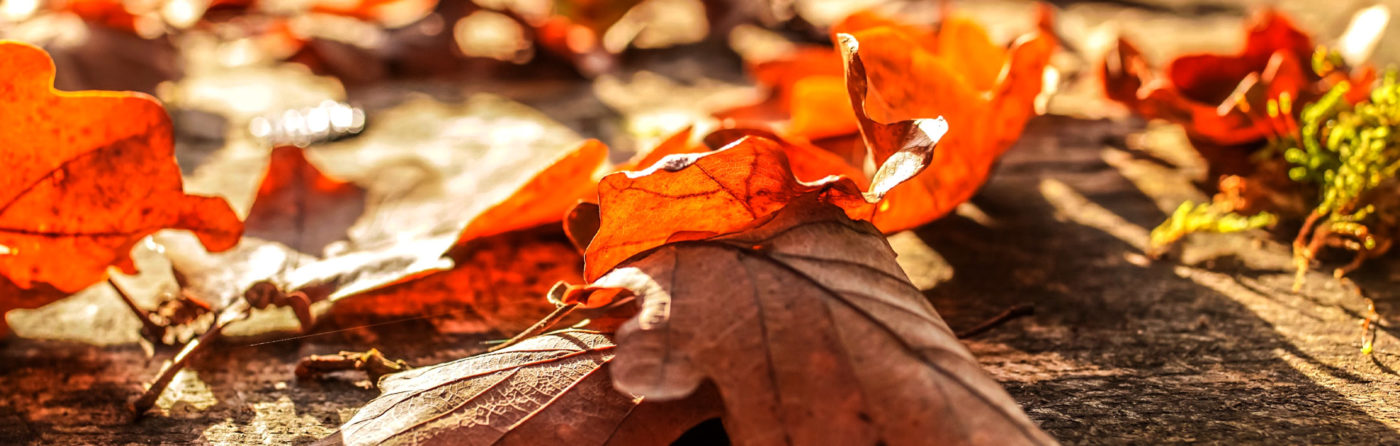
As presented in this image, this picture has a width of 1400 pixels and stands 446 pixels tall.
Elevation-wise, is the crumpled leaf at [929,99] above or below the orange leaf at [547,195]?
above

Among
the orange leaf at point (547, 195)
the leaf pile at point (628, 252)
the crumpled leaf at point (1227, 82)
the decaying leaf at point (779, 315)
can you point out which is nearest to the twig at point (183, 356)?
the leaf pile at point (628, 252)

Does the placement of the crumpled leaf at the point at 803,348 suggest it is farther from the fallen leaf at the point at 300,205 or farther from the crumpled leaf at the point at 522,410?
the fallen leaf at the point at 300,205

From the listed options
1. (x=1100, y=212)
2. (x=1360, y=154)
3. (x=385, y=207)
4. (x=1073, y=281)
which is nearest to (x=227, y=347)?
(x=385, y=207)

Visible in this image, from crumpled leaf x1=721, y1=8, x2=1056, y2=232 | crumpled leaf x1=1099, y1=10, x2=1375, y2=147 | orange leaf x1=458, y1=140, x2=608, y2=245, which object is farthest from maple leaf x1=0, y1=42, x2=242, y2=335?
crumpled leaf x1=1099, y1=10, x2=1375, y2=147

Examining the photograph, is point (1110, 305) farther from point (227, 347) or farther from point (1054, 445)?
point (227, 347)

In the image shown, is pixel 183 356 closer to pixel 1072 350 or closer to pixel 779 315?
pixel 779 315

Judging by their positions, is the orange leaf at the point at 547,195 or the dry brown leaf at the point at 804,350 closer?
the dry brown leaf at the point at 804,350

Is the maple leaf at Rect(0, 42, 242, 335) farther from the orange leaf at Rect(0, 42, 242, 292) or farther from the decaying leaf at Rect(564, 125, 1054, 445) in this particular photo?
the decaying leaf at Rect(564, 125, 1054, 445)
